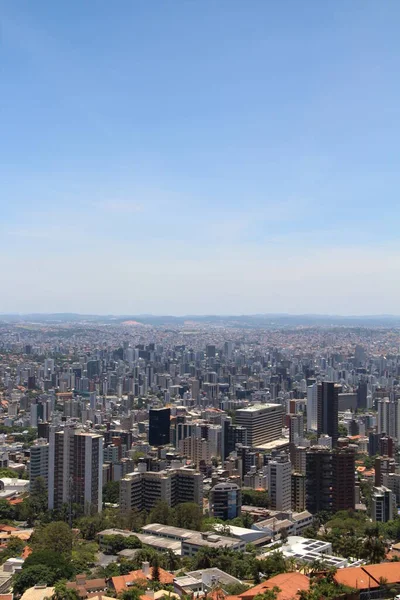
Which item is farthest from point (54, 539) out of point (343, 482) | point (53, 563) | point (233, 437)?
point (233, 437)

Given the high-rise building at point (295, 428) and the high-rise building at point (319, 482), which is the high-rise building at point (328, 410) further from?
the high-rise building at point (319, 482)

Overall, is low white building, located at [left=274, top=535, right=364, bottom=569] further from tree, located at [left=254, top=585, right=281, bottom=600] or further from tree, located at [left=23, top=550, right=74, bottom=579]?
tree, located at [left=23, top=550, right=74, bottom=579]

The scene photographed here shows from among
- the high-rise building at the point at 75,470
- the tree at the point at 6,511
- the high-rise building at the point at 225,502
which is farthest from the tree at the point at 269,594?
the tree at the point at 6,511

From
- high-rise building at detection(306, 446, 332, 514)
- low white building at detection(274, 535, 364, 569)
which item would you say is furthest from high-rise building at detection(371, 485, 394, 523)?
low white building at detection(274, 535, 364, 569)

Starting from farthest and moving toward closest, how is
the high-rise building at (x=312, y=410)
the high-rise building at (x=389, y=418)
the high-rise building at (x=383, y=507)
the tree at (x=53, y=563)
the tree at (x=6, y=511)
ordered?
the high-rise building at (x=312, y=410), the high-rise building at (x=389, y=418), the tree at (x=6, y=511), the high-rise building at (x=383, y=507), the tree at (x=53, y=563)

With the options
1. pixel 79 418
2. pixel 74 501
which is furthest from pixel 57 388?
pixel 74 501

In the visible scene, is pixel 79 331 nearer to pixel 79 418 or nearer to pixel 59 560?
pixel 79 418

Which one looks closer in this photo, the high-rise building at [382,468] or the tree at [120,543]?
the tree at [120,543]

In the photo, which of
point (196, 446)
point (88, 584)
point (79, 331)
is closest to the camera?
point (88, 584)
